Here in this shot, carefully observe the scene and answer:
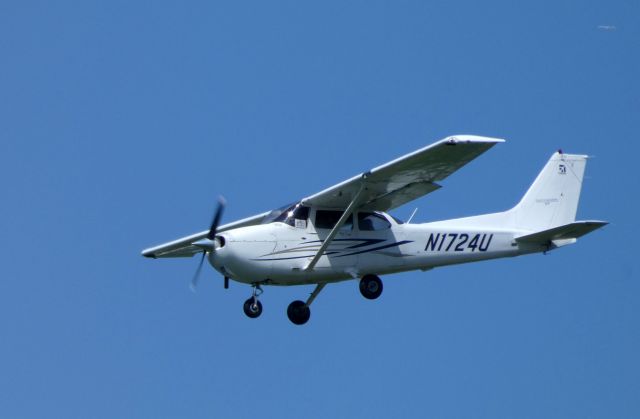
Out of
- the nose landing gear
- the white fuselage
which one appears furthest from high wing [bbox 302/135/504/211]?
the nose landing gear

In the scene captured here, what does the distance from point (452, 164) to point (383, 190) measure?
5.84ft

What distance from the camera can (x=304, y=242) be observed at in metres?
21.7

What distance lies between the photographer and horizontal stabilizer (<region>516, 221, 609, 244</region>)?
22.0 metres

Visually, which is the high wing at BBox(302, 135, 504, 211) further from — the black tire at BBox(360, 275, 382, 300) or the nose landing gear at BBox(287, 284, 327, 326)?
the nose landing gear at BBox(287, 284, 327, 326)

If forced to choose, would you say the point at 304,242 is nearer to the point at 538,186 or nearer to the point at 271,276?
the point at 271,276

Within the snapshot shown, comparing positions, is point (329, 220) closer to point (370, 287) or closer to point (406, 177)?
point (370, 287)

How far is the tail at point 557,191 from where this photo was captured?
24.3 meters

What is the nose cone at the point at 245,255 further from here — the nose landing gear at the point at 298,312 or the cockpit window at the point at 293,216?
the nose landing gear at the point at 298,312

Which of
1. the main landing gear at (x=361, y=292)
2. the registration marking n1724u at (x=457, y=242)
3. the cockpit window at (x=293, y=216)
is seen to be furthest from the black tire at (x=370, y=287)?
the cockpit window at (x=293, y=216)

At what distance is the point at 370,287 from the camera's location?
2209 centimetres

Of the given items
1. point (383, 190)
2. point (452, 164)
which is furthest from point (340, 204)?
point (452, 164)

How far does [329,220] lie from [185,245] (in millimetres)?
4026

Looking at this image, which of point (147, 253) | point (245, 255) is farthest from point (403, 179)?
point (147, 253)

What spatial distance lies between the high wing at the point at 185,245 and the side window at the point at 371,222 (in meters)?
2.83
